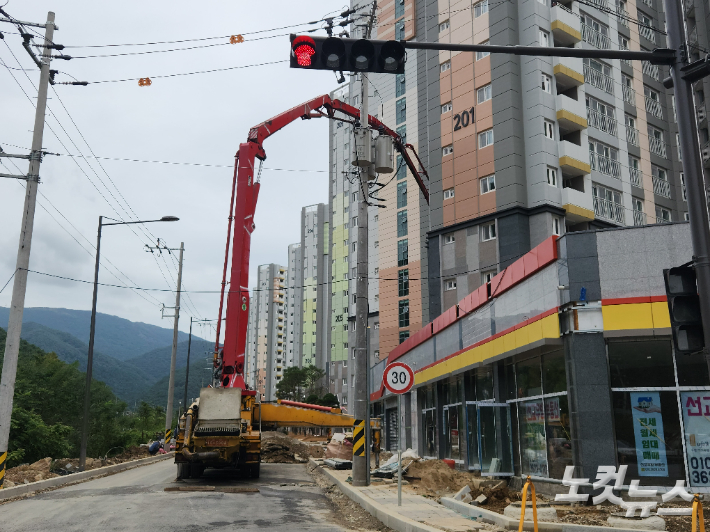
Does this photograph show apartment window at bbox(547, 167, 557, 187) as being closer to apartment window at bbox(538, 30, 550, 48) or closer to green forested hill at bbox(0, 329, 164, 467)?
apartment window at bbox(538, 30, 550, 48)

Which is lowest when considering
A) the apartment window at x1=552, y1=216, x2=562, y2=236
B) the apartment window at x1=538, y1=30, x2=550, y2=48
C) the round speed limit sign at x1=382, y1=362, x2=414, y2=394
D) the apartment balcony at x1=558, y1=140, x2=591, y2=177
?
the round speed limit sign at x1=382, y1=362, x2=414, y2=394

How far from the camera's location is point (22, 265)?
18000 mm

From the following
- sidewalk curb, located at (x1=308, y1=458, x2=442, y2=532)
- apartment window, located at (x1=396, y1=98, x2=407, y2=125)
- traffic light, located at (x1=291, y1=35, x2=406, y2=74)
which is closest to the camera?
traffic light, located at (x1=291, y1=35, x2=406, y2=74)

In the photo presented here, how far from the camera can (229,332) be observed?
19109mm

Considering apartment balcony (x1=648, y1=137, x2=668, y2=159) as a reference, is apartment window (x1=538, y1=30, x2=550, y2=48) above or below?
above

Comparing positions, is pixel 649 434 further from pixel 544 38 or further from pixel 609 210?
pixel 544 38

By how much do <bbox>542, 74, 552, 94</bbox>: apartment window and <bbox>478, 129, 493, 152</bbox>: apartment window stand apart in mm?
3601

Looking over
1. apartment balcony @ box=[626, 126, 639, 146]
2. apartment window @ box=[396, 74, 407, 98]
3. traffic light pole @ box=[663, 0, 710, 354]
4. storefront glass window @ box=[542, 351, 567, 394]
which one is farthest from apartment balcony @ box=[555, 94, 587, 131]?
traffic light pole @ box=[663, 0, 710, 354]

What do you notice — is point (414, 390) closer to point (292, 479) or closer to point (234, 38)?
point (292, 479)

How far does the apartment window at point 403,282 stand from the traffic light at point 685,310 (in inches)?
1694

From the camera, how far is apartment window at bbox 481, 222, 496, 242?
35.3 m

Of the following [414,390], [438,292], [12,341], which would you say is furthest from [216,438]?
[438,292]

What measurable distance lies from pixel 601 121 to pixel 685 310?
33852 mm

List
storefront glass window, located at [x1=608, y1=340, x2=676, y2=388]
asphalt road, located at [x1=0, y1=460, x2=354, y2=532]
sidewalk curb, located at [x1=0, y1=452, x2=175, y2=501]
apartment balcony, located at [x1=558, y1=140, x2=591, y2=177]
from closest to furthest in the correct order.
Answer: asphalt road, located at [x1=0, y1=460, x2=354, y2=532] < storefront glass window, located at [x1=608, y1=340, x2=676, y2=388] < sidewalk curb, located at [x1=0, y1=452, x2=175, y2=501] < apartment balcony, located at [x1=558, y1=140, x2=591, y2=177]
